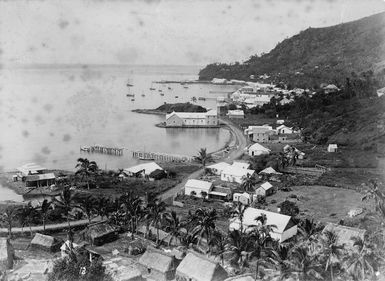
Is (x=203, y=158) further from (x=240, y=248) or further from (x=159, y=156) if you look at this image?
(x=240, y=248)

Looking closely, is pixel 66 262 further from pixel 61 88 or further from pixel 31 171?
pixel 61 88

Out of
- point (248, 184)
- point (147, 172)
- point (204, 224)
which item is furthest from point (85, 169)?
point (204, 224)

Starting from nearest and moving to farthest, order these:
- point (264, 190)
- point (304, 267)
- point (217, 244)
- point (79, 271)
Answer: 1. point (304, 267)
2. point (79, 271)
3. point (217, 244)
4. point (264, 190)

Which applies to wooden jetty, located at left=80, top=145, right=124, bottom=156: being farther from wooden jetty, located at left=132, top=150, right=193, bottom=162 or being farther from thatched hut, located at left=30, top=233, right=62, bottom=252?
thatched hut, located at left=30, top=233, right=62, bottom=252

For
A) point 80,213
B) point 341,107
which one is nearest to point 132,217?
point 80,213

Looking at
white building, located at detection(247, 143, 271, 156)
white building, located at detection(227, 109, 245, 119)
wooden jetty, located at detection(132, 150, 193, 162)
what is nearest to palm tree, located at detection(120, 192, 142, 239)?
wooden jetty, located at detection(132, 150, 193, 162)

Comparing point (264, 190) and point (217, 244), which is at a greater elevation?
point (217, 244)

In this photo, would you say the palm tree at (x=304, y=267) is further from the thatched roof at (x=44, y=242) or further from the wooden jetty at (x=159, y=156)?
the wooden jetty at (x=159, y=156)
